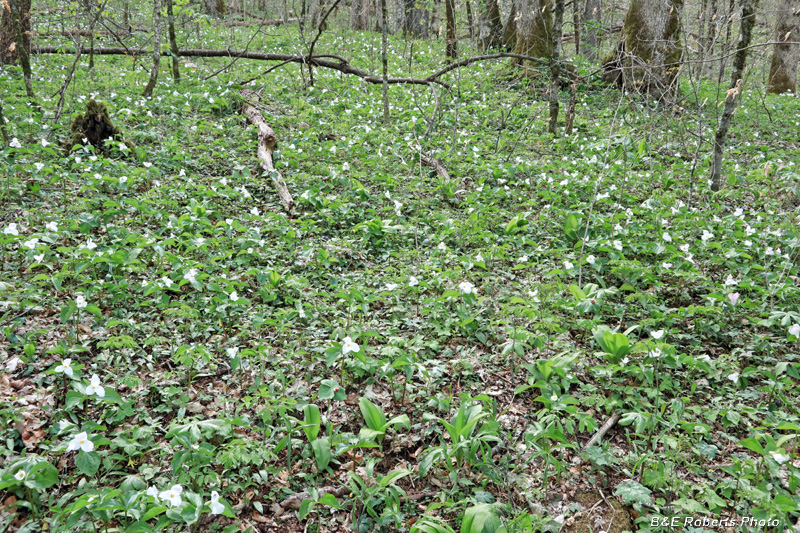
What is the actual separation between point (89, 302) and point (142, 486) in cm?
186

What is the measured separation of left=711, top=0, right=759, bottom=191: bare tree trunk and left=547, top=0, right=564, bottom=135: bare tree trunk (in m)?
2.19

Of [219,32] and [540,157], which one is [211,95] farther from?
[219,32]

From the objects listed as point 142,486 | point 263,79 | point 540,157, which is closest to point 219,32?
point 263,79

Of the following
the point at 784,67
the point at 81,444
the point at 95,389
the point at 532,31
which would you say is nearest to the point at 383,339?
the point at 95,389

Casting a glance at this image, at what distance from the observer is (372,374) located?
3.15m

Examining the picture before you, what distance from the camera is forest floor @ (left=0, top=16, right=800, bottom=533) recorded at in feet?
7.71

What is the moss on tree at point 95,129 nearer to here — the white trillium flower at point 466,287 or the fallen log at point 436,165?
the fallen log at point 436,165

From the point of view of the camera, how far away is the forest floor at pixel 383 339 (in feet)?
7.71

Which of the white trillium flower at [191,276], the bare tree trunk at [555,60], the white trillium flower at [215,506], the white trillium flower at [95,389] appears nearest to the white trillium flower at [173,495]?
the white trillium flower at [215,506]

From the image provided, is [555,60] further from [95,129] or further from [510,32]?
[95,129]

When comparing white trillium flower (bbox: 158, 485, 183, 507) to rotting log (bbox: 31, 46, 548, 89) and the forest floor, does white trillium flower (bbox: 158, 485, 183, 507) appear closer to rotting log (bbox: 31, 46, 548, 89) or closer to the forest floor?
the forest floor

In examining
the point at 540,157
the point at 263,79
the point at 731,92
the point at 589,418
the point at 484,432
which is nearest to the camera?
the point at 484,432

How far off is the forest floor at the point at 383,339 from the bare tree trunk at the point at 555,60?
5.08 ft

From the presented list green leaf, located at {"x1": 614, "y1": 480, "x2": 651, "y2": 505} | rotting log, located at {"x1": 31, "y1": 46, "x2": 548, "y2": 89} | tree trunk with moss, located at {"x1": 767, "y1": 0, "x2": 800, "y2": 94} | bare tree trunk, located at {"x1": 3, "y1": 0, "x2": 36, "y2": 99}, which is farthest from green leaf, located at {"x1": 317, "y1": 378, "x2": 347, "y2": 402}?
tree trunk with moss, located at {"x1": 767, "y1": 0, "x2": 800, "y2": 94}
